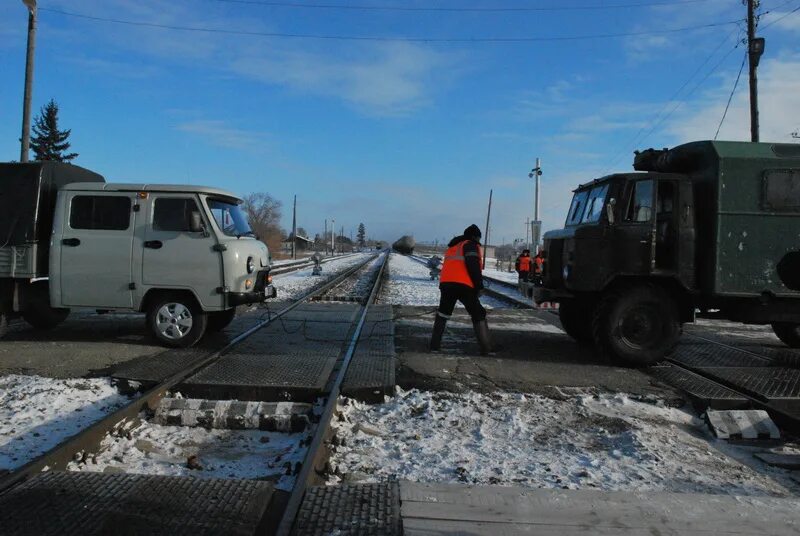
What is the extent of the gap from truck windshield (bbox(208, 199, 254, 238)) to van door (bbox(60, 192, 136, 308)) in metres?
1.13

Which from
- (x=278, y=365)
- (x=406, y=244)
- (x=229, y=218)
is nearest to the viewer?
(x=278, y=365)

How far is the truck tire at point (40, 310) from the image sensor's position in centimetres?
851

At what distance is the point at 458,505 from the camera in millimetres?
3348

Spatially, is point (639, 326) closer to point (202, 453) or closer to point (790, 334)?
point (790, 334)

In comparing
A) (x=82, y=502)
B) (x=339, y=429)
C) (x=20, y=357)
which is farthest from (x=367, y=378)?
(x=20, y=357)

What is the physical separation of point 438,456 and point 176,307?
526 centimetres

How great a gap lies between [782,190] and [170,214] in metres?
8.30

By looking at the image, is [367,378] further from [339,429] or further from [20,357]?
[20,357]

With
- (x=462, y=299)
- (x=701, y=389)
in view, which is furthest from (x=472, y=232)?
(x=701, y=389)

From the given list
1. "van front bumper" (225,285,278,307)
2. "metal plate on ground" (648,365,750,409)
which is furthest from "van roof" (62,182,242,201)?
"metal plate on ground" (648,365,750,409)

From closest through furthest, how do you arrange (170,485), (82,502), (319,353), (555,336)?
(82,502) → (170,485) → (319,353) → (555,336)

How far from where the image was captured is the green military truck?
7.49m

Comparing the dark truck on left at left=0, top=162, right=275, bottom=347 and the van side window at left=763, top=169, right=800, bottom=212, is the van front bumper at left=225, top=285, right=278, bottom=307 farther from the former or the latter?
the van side window at left=763, top=169, right=800, bottom=212

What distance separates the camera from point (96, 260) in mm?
8156
